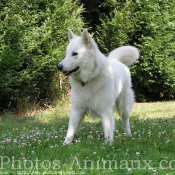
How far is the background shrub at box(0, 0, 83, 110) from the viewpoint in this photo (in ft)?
25.0

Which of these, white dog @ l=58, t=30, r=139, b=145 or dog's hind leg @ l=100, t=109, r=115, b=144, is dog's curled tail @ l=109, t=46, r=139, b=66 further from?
dog's hind leg @ l=100, t=109, r=115, b=144

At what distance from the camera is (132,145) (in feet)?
13.2

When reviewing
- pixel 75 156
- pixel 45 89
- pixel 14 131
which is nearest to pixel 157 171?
pixel 75 156

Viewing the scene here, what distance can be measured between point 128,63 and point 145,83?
527 cm

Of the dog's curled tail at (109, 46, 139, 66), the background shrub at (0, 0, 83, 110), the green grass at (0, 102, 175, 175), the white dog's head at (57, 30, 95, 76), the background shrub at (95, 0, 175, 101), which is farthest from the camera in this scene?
the background shrub at (95, 0, 175, 101)

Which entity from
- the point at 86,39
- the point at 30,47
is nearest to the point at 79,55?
the point at 86,39

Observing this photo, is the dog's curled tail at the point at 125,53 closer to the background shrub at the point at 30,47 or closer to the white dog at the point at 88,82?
the white dog at the point at 88,82

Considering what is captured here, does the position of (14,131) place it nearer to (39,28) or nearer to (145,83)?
(39,28)

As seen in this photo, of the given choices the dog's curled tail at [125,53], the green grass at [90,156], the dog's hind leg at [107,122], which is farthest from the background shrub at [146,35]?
the dog's hind leg at [107,122]

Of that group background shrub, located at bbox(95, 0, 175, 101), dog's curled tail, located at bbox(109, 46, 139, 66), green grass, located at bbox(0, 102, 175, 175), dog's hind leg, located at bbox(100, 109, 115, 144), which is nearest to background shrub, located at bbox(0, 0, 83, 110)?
background shrub, located at bbox(95, 0, 175, 101)

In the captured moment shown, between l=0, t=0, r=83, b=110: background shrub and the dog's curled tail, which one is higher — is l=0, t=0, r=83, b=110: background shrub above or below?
above

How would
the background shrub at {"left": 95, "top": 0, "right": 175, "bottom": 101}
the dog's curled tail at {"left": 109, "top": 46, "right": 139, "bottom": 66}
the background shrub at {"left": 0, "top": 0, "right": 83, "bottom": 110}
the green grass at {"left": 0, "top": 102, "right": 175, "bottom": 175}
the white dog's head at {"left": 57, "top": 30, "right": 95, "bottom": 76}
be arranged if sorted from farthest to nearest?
the background shrub at {"left": 95, "top": 0, "right": 175, "bottom": 101}, the background shrub at {"left": 0, "top": 0, "right": 83, "bottom": 110}, the dog's curled tail at {"left": 109, "top": 46, "right": 139, "bottom": 66}, the white dog's head at {"left": 57, "top": 30, "right": 95, "bottom": 76}, the green grass at {"left": 0, "top": 102, "right": 175, "bottom": 175}

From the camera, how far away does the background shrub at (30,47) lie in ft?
25.0

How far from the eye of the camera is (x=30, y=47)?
795 cm
